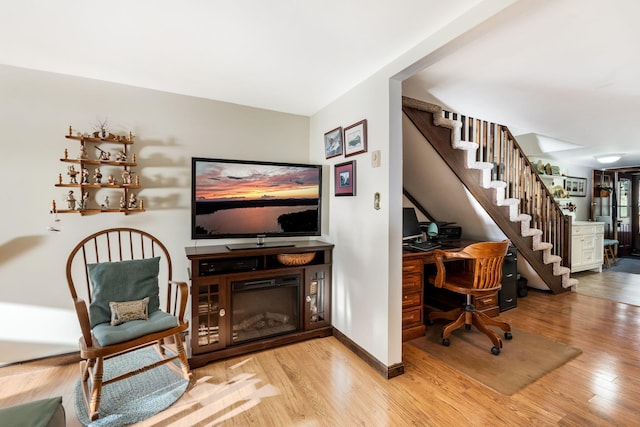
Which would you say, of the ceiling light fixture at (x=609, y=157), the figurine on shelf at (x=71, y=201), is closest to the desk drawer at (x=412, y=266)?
the figurine on shelf at (x=71, y=201)

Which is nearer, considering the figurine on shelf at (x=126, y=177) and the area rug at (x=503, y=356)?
the area rug at (x=503, y=356)

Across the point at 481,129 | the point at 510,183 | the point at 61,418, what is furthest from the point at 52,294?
the point at 510,183

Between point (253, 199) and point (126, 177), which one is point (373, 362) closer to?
point (253, 199)

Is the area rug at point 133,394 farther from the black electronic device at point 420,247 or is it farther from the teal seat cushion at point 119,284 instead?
the black electronic device at point 420,247

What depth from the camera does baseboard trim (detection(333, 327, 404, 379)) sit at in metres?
2.11

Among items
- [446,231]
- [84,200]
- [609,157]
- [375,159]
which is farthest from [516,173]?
[84,200]

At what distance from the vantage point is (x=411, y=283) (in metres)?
2.73

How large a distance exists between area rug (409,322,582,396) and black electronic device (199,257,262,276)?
1.61 metres

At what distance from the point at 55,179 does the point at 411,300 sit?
319cm

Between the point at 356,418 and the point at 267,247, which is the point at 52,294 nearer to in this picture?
the point at 267,247

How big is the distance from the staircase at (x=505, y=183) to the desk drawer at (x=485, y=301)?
752mm

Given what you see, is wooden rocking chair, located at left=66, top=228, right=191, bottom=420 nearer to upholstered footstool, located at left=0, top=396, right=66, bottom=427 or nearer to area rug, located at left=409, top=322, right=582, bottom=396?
upholstered footstool, located at left=0, top=396, right=66, bottom=427

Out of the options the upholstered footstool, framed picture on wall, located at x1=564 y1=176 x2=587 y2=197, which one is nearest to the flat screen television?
the upholstered footstool

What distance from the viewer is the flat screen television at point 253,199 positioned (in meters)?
2.57
